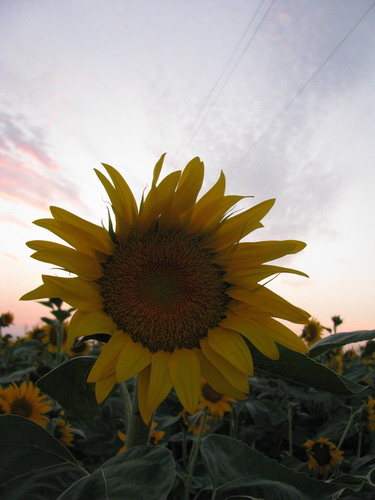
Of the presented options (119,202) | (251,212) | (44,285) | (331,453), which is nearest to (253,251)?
(251,212)

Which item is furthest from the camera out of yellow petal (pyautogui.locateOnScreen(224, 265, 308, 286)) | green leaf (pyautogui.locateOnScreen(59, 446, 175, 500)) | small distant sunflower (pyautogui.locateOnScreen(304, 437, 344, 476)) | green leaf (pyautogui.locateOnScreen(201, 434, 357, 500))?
small distant sunflower (pyautogui.locateOnScreen(304, 437, 344, 476))

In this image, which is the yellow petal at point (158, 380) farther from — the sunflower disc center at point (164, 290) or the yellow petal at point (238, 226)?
the yellow petal at point (238, 226)

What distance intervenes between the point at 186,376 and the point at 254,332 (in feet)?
0.65

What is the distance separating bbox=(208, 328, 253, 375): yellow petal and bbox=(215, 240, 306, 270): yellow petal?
18 cm

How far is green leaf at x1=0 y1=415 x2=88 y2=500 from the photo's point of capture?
32.5 inches

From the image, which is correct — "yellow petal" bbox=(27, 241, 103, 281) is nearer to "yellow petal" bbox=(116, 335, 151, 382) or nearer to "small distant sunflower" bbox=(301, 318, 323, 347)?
"yellow petal" bbox=(116, 335, 151, 382)

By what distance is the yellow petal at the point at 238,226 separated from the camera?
3.72 ft

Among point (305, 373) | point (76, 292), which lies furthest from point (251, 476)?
point (76, 292)

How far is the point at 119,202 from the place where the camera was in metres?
1.08

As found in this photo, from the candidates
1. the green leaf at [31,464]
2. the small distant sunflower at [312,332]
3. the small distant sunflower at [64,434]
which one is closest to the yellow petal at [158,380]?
the green leaf at [31,464]

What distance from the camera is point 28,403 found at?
2.55 meters

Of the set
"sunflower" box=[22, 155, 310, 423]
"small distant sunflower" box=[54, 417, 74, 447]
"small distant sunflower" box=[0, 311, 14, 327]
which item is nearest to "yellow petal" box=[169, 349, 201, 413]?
"sunflower" box=[22, 155, 310, 423]

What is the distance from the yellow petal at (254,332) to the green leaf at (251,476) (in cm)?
22

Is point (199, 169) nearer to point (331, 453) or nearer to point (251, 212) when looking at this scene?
point (251, 212)
